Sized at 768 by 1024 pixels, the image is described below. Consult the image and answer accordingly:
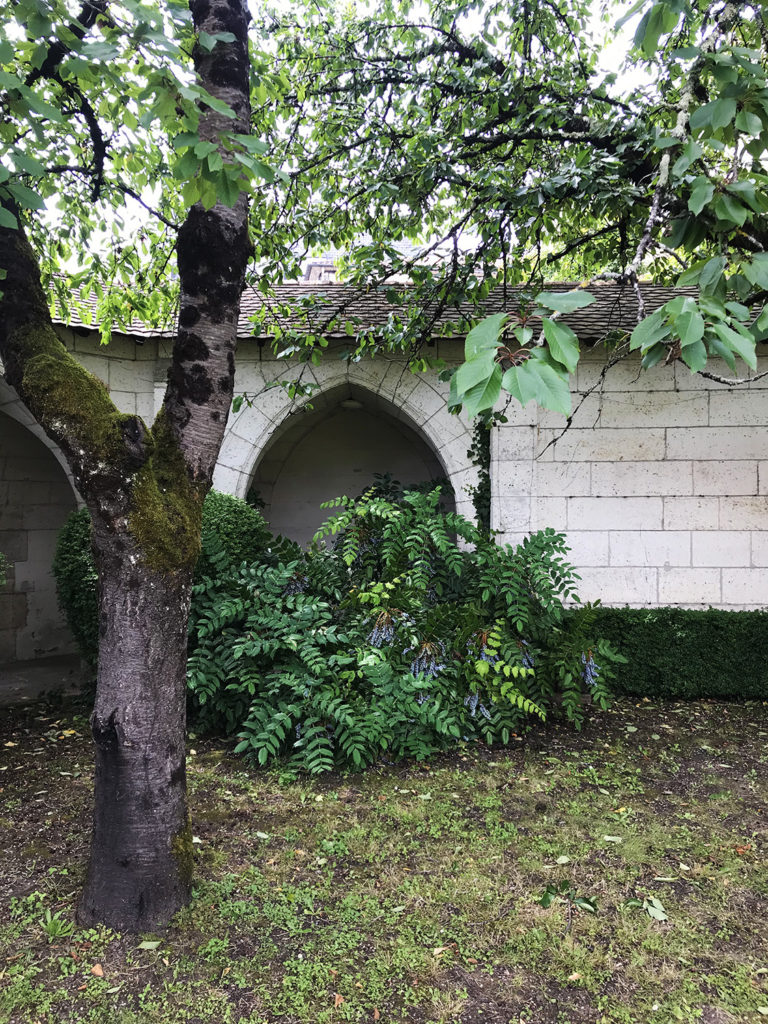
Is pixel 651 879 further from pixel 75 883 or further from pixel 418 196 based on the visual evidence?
pixel 418 196

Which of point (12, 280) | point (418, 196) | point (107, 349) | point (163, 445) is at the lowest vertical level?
point (163, 445)

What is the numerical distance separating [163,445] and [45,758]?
259 centimetres

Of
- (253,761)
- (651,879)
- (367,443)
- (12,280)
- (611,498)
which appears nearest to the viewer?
(12,280)

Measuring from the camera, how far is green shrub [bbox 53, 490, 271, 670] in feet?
14.3

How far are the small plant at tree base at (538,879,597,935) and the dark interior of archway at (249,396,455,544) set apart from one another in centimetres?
693

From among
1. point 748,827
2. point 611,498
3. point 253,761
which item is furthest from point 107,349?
point 748,827

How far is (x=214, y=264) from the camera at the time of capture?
243cm

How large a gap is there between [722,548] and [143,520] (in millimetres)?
5270

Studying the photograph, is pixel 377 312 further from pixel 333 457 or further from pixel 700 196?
pixel 700 196

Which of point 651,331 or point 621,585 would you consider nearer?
point 651,331

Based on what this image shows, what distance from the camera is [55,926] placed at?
224 centimetres

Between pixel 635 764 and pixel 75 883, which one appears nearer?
pixel 75 883

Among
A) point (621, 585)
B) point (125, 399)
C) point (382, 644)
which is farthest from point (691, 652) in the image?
point (125, 399)

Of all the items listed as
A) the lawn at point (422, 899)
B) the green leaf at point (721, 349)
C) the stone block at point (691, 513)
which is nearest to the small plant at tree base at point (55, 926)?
the lawn at point (422, 899)
